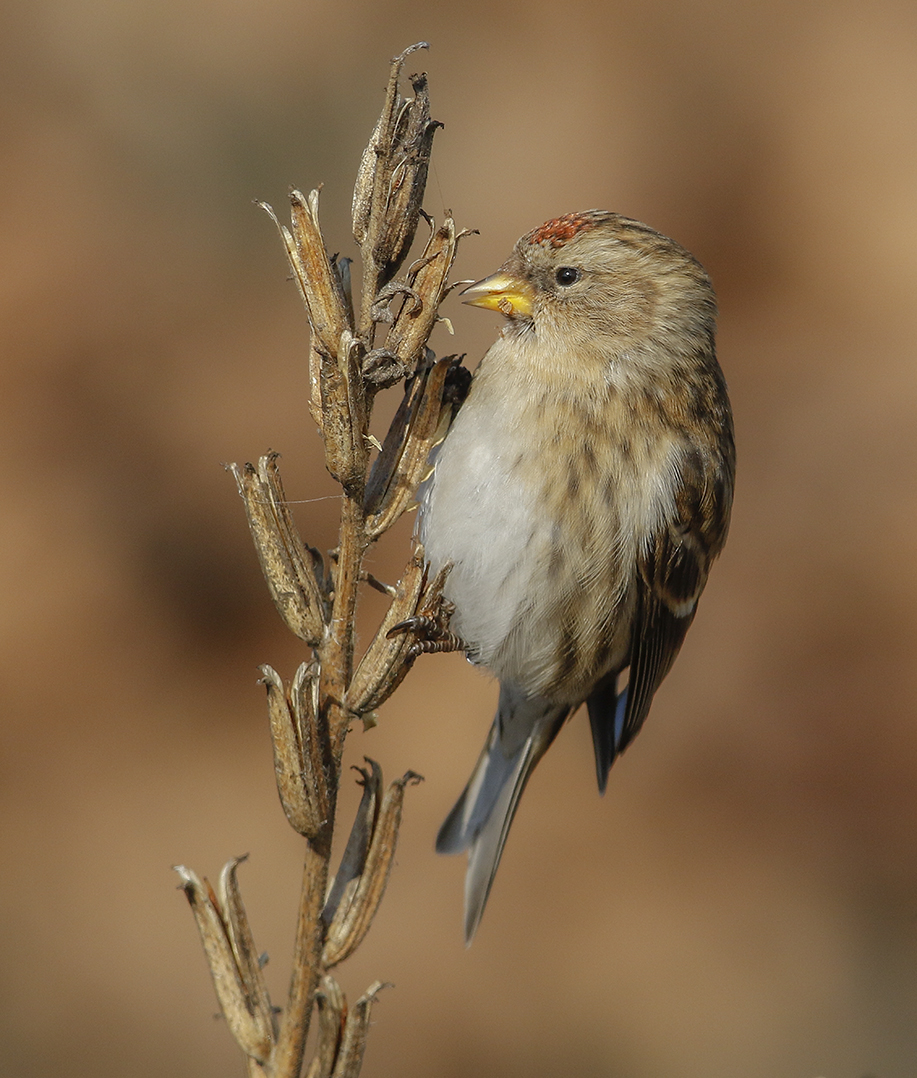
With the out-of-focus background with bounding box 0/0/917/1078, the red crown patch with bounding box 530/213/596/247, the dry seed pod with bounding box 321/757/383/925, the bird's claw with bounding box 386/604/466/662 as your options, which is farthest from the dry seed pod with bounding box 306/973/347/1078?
the out-of-focus background with bounding box 0/0/917/1078

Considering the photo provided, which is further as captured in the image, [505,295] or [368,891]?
[505,295]

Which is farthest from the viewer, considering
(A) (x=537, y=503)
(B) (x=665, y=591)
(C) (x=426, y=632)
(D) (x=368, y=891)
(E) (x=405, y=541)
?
(E) (x=405, y=541)

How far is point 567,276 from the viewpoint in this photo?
240cm

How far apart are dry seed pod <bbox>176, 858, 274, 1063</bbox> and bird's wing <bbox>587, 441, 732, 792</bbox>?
53.1 inches

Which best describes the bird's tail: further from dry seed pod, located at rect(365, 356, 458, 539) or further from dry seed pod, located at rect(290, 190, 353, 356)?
dry seed pod, located at rect(290, 190, 353, 356)

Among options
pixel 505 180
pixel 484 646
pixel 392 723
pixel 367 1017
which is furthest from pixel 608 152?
pixel 367 1017

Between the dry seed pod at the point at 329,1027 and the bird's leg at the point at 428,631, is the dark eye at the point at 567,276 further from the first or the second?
the dry seed pod at the point at 329,1027

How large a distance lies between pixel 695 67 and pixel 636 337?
3.71 metres

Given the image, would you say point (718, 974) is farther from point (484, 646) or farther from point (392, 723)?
point (484, 646)

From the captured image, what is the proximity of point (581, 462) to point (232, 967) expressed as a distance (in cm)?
125

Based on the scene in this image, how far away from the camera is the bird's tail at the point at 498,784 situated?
9.25ft

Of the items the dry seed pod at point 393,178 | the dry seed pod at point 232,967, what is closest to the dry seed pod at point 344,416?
the dry seed pod at point 393,178

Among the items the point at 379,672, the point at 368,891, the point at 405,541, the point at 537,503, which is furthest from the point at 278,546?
the point at 405,541

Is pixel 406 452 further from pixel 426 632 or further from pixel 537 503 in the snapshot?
pixel 537 503
